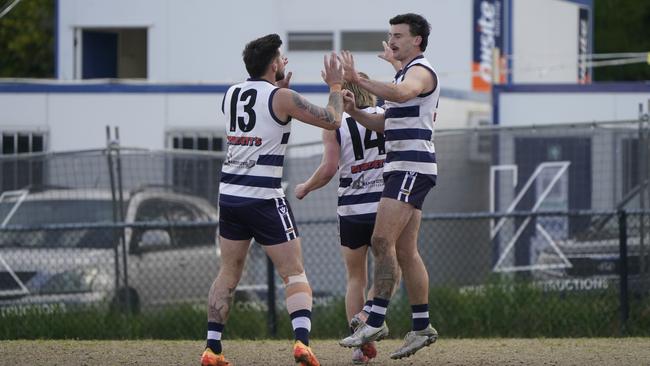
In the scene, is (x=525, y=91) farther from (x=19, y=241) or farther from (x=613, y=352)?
(x=613, y=352)

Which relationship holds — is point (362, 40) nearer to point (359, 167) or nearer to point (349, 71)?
point (359, 167)

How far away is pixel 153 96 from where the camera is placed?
1925 cm

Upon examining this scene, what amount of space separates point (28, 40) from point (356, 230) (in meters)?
24.6

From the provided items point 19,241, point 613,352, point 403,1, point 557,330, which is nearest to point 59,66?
point 403,1

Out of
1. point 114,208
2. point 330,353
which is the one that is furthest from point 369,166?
point 114,208

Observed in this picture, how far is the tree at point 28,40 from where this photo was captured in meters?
32.2

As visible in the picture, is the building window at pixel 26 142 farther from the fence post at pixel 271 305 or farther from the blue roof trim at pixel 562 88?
the fence post at pixel 271 305

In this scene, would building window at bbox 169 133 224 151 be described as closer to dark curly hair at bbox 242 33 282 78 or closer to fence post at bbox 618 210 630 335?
fence post at bbox 618 210 630 335

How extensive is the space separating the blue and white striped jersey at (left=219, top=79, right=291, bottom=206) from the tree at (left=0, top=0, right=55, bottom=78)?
23.8m

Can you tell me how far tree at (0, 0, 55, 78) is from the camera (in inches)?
1267

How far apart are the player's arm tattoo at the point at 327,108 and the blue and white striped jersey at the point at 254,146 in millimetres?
153

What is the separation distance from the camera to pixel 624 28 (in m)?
39.7

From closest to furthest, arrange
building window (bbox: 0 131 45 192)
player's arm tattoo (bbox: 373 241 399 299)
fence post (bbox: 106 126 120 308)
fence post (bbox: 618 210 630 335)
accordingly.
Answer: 1. player's arm tattoo (bbox: 373 241 399 299)
2. fence post (bbox: 618 210 630 335)
3. fence post (bbox: 106 126 120 308)
4. building window (bbox: 0 131 45 192)

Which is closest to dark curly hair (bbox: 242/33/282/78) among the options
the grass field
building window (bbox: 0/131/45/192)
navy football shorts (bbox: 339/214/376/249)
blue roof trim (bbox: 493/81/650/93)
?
navy football shorts (bbox: 339/214/376/249)
